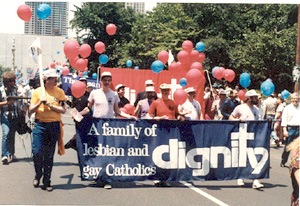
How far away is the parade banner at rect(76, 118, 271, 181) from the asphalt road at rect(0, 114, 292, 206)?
0.24m

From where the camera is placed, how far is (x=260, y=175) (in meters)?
7.62

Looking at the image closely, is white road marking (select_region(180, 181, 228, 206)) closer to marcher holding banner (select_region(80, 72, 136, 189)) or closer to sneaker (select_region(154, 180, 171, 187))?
sneaker (select_region(154, 180, 171, 187))

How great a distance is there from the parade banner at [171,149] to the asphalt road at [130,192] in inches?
9.4

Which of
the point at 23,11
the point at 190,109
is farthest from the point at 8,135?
the point at 190,109

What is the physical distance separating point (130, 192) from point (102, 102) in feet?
5.27

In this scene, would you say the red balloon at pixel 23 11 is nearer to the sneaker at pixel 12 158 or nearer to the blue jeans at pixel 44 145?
the blue jeans at pixel 44 145

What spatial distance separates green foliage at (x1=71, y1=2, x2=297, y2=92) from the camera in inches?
1214

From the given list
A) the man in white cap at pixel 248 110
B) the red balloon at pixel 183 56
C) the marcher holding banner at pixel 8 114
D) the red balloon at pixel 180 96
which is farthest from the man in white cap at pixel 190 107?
the red balloon at pixel 183 56

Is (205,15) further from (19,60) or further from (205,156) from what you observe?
(19,60)

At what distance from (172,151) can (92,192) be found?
1529 mm

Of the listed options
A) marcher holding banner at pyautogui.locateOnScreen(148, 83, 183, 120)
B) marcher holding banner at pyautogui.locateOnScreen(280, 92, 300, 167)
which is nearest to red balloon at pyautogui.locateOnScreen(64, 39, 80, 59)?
marcher holding banner at pyautogui.locateOnScreen(148, 83, 183, 120)

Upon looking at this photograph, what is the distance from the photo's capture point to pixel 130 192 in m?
6.82

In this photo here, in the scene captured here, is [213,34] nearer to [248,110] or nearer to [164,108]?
[248,110]

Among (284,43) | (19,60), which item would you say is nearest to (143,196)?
(284,43)
